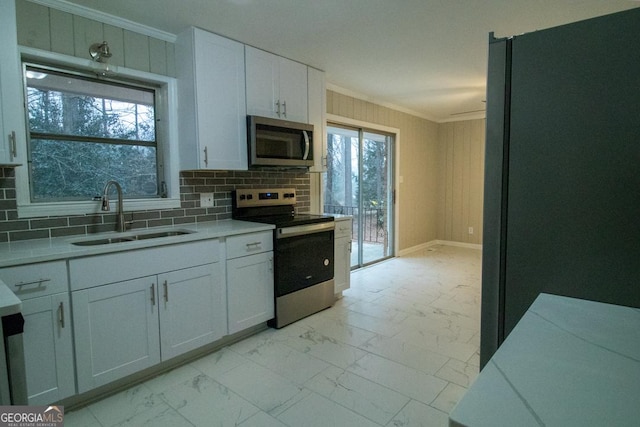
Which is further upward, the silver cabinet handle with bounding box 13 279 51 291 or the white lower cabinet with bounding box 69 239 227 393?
the silver cabinet handle with bounding box 13 279 51 291

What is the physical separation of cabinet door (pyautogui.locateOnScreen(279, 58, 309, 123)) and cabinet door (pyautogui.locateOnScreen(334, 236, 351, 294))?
51.1 inches

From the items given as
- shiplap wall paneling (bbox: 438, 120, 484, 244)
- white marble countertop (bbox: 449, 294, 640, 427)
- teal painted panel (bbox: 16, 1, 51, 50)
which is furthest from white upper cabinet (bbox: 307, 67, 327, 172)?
shiplap wall paneling (bbox: 438, 120, 484, 244)

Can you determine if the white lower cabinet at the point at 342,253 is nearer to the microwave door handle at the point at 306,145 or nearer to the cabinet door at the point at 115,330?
the microwave door handle at the point at 306,145

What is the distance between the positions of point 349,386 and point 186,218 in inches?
71.6

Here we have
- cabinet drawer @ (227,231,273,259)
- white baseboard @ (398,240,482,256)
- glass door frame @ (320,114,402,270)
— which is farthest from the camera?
white baseboard @ (398,240,482,256)

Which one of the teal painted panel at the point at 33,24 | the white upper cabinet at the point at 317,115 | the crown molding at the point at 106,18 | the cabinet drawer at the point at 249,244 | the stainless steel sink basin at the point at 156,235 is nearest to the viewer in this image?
the teal painted panel at the point at 33,24

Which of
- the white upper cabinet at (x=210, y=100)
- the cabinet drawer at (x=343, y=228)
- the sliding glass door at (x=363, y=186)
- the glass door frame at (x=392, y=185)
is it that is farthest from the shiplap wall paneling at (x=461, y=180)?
the white upper cabinet at (x=210, y=100)

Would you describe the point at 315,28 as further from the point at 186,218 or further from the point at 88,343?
the point at 88,343

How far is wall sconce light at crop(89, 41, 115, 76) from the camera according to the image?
238cm

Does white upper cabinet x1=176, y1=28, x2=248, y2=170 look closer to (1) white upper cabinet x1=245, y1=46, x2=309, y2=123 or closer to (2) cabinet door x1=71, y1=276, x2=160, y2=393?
(1) white upper cabinet x1=245, y1=46, x2=309, y2=123

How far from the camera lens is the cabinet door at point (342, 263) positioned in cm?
366

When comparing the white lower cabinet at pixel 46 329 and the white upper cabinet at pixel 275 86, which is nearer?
the white lower cabinet at pixel 46 329

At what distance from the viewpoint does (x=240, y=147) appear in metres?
3.01

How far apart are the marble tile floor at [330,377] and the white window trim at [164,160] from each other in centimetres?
120
